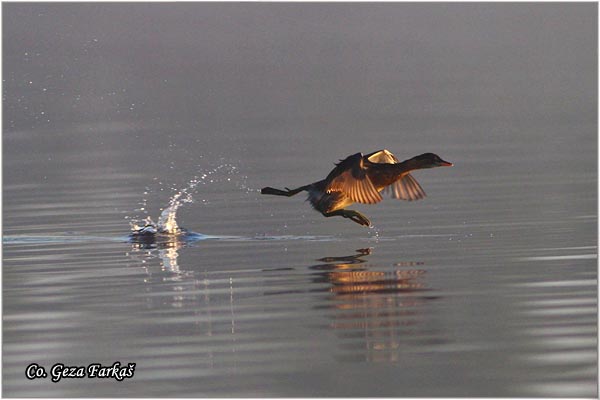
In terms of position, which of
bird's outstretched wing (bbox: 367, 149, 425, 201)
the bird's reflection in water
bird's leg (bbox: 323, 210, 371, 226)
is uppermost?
bird's outstretched wing (bbox: 367, 149, 425, 201)

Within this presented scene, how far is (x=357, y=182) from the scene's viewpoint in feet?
39.4

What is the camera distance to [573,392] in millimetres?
7172

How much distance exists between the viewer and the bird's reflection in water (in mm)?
8195

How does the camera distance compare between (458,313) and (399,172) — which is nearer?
(458,313)

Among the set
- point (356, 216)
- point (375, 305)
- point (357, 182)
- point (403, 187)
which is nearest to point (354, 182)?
point (357, 182)

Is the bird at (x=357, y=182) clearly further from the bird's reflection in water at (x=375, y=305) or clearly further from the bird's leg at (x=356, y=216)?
the bird's reflection in water at (x=375, y=305)

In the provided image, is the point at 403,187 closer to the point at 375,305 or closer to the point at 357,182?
the point at 357,182

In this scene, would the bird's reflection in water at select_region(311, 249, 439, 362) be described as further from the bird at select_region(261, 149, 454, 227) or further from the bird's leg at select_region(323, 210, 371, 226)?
the bird at select_region(261, 149, 454, 227)

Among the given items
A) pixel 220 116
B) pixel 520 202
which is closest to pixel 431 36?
pixel 220 116

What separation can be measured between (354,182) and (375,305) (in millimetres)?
2816

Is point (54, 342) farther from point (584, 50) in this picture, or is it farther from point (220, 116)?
point (584, 50)

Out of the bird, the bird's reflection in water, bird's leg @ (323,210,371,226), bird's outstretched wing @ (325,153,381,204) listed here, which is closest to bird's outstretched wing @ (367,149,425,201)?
the bird

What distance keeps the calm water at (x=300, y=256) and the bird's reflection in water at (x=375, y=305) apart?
2 centimetres

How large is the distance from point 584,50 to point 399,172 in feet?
85.2
